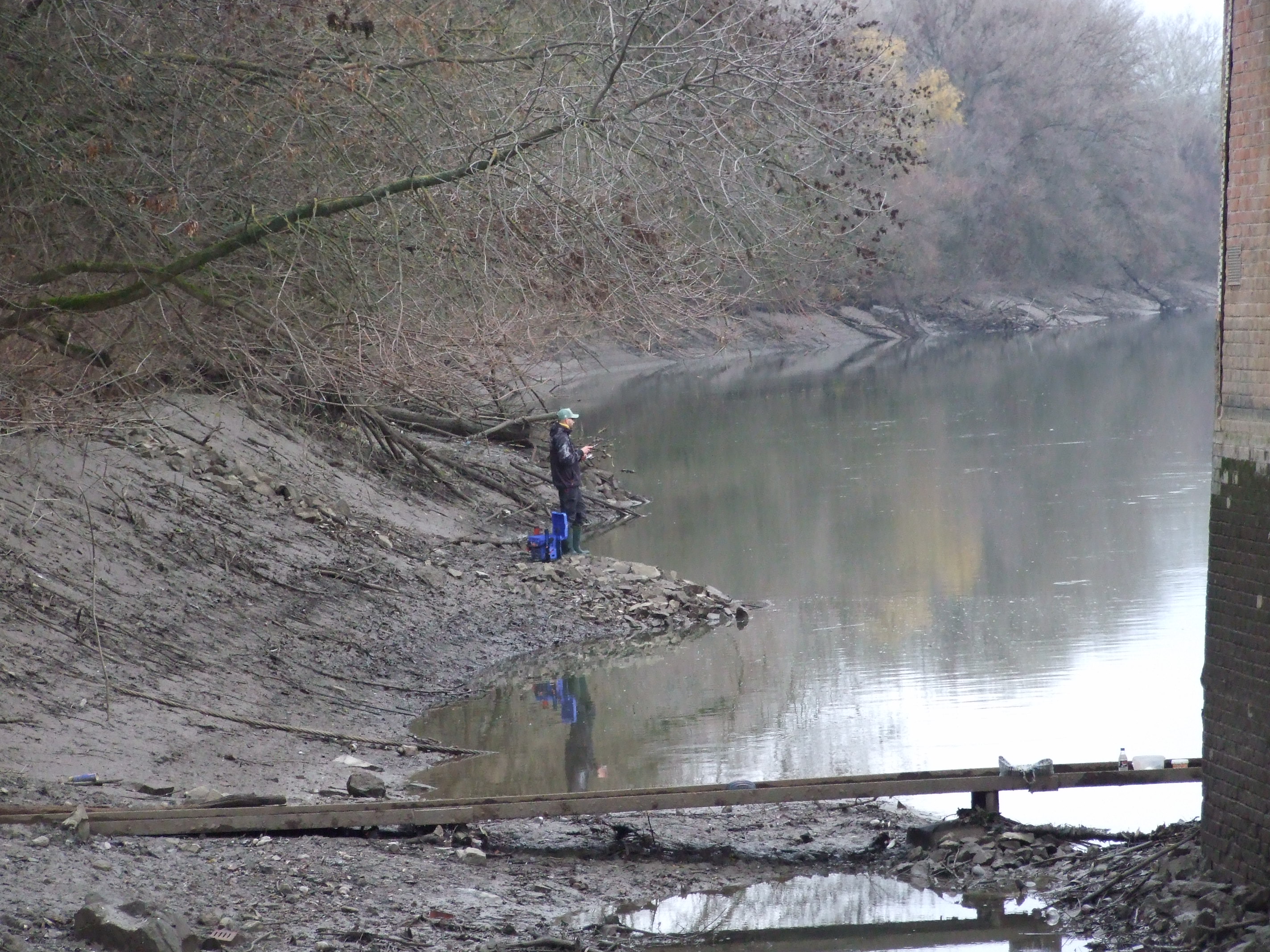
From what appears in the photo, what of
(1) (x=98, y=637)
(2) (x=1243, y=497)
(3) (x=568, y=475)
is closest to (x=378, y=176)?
(1) (x=98, y=637)

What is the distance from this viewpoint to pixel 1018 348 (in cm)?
5647

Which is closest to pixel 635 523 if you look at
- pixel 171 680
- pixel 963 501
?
pixel 963 501

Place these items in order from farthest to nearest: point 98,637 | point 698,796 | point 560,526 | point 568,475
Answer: point 568,475 → point 560,526 → point 98,637 → point 698,796

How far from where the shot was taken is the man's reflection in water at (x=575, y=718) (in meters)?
10.8

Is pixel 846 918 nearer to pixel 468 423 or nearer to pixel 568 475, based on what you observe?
pixel 568 475

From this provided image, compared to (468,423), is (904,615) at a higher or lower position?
lower

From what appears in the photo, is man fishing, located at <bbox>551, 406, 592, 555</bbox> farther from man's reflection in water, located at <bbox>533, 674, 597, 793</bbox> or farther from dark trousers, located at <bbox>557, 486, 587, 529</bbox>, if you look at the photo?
man's reflection in water, located at <bbox>533, 674, 597, 793</bbox>

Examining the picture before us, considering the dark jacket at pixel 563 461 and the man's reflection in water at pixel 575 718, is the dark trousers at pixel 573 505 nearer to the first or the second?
the dark jacket at pixel 563 461

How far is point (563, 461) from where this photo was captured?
17.2m

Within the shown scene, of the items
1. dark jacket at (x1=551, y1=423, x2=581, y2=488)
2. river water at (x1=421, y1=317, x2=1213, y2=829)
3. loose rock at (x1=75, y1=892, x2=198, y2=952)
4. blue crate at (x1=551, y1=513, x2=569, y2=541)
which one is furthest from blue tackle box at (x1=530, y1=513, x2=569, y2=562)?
loose rock at (x1=75, y1=892, x2=198, y2=952)

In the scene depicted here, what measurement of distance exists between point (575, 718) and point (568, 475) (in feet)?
17.2

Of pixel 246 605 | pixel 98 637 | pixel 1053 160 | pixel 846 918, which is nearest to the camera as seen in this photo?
pixel 846 918

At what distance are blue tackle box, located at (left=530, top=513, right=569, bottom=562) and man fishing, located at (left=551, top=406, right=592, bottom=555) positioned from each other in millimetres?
311

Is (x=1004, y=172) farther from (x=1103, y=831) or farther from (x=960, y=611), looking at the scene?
(x=1103, y=831)
